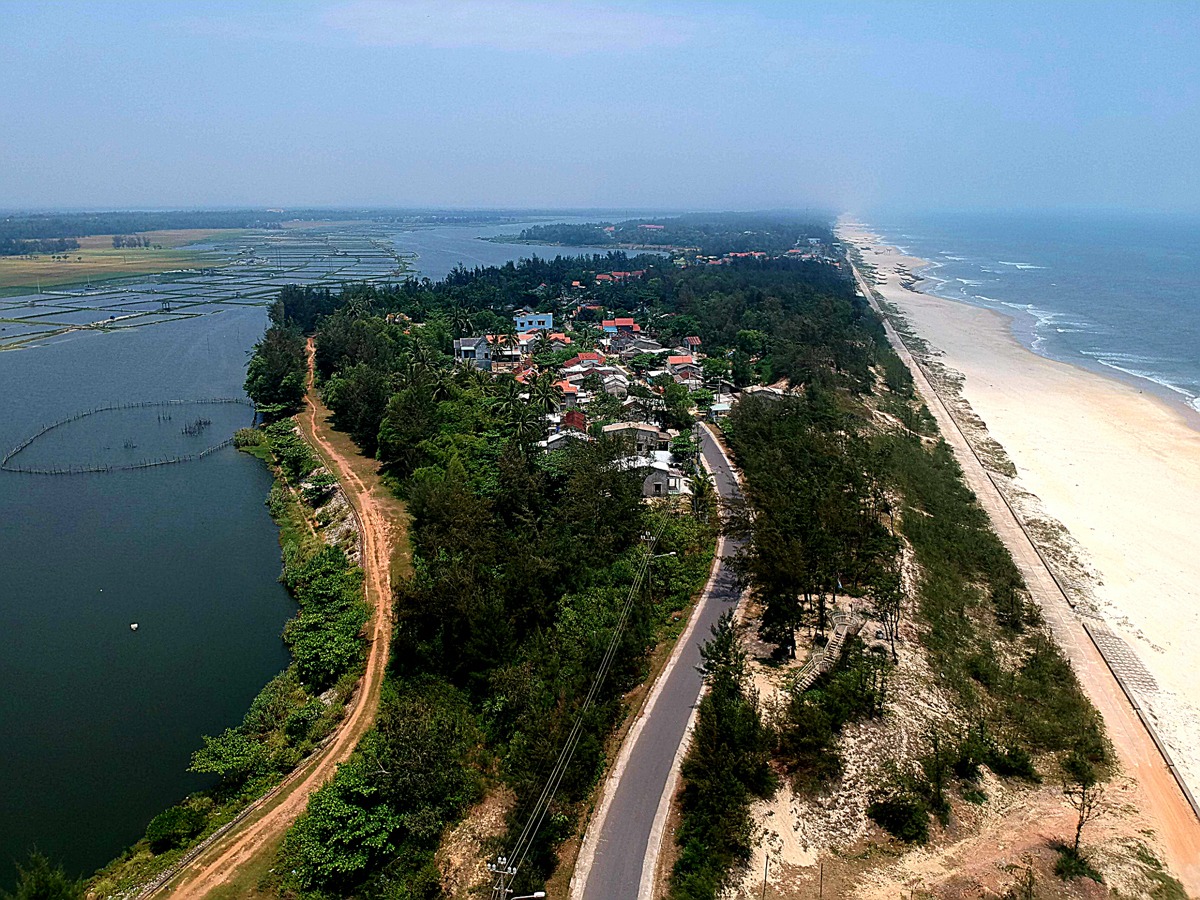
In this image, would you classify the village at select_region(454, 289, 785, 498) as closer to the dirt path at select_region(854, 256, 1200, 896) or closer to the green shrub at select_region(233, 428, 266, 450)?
the green shrub at select_region(233, 428, 266, 450)

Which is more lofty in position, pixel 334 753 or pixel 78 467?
pixel 78 467

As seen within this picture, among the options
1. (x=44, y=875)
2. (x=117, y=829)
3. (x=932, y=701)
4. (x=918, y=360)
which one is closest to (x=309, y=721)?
(x=117, y=829)

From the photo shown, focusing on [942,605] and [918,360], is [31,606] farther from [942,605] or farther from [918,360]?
[918,360]

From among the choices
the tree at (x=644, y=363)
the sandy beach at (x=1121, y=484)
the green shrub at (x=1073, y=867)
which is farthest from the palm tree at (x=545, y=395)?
the green shrub at (x=1073, y=867)

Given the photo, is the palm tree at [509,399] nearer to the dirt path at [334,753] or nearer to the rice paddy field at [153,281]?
Result: the dirt path at [334,753]

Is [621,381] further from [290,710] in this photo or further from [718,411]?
[290,710]

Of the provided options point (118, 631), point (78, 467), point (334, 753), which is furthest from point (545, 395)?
point (78, 467)

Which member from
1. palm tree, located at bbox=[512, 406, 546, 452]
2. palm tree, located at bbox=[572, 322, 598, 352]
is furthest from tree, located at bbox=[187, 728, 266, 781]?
palm tree, located at bbox=[572, 322, 598, 352]
